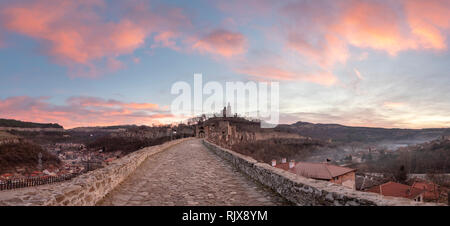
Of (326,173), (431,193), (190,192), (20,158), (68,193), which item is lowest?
(20,158)

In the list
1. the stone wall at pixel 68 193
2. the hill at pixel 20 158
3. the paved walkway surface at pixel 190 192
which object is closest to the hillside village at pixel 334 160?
the paved walkway surface at pixel 190 192

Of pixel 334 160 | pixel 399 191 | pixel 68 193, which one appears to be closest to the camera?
pixel 68 193

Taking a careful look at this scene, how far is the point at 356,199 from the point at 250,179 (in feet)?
14.0

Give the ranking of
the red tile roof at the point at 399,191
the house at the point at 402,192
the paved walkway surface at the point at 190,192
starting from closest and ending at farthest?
the paved walkway surface at the point at 190,192
the house at the point at 402,192
the red tile roof at the point at 399,191

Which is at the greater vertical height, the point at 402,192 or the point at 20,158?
the point at 402,192

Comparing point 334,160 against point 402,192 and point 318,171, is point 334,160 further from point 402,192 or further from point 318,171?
point 318,171

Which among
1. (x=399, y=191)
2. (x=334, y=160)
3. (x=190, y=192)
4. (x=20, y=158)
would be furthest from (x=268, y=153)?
(x=190, y=192)

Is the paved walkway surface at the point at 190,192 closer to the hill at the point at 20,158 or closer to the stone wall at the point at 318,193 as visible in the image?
the stone wall at the point at 318,193

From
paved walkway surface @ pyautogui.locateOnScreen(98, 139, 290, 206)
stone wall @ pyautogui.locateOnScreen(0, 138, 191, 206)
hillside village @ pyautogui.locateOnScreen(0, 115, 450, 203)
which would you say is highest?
stone wall @ pyautogui.locateOnScreen(0, 138, 191, 206)

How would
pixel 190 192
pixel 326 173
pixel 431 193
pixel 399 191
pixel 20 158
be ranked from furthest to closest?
pixel 20 158 → pixel 431 193 → pixel 399 191 → pixel 326 173 → pixel 190 192

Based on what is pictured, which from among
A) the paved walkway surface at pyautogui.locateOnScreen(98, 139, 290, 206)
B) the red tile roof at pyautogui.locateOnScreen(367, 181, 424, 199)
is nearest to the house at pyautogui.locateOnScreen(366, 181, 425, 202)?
the red tile roof at pyautogui.locateOnScreen(367, 181, 424, 199)

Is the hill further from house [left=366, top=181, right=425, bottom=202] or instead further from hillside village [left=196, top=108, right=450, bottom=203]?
house [left=366, top=181, right=425, bottom=202]

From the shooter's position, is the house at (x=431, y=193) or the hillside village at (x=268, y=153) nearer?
the house at (x=431, y=193)
